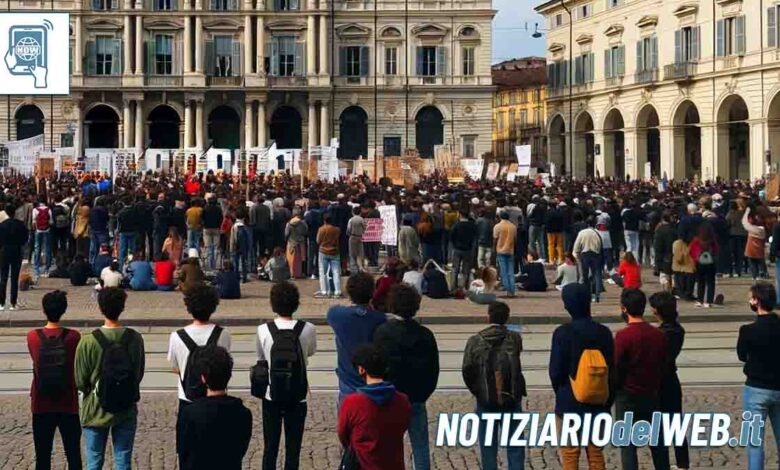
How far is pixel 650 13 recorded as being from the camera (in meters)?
64.3

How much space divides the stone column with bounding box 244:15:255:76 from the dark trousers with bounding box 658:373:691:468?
69.9 m

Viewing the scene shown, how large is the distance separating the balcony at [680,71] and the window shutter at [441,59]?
65.2ft

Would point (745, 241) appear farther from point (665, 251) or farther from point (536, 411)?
point (536, 411)

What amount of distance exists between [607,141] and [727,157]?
42.2 feet

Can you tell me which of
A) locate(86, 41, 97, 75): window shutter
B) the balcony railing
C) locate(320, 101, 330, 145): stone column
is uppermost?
locate(86, 41, 97, 75): window shutter

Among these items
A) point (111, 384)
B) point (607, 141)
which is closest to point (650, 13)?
point (607, 141)

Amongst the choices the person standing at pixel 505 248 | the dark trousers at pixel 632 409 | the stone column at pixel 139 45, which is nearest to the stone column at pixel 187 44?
the stone column at pixel 139 45

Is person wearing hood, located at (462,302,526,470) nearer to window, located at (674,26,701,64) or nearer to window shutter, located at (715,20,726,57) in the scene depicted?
window shutter, located at (715,20,726,57)

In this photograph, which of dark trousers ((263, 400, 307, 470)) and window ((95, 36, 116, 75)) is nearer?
dark trousers ((263, 400, 307, 470))

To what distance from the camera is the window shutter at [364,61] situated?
259ft

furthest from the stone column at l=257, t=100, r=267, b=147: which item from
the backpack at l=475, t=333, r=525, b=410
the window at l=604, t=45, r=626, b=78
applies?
the backpack at l=475, t=333, r=525, b=410

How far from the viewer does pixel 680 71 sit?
201ft

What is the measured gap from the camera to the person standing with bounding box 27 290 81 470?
886cm

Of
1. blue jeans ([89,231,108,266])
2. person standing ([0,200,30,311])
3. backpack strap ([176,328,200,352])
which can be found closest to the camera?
backpack strap ([176,328,200,352])
